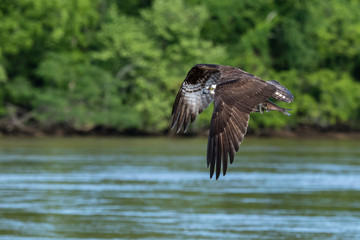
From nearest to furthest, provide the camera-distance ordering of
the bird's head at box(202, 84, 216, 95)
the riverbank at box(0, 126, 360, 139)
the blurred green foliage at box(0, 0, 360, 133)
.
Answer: the bird's head at box(202, 84, 216, 95)
the riverbank at box(0, 126, 360, 139)
the blurred green foliage at box(0, 0, 360, 133)

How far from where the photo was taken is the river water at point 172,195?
1942 cm

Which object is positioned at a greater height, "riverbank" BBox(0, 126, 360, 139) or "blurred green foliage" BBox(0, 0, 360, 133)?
"blurred green foliage" BBox(0, 0, 360, 133)

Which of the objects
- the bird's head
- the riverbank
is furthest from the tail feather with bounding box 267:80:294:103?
the riverbank

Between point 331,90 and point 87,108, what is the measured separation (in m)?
15.0

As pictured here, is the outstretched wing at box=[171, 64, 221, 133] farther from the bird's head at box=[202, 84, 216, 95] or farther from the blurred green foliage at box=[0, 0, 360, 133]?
the blurred green foliage at box=[0, 0, 360, 133]

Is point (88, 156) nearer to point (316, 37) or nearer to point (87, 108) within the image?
point (87, 108)

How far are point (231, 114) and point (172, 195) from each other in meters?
16.7

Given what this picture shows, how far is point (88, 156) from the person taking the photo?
3925 centimetres

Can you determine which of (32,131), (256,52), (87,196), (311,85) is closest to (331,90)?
(311,85)

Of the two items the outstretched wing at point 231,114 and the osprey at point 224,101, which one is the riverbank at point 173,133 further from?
the outstretched wing at point 231,114

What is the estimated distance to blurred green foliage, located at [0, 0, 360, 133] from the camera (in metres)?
54.8

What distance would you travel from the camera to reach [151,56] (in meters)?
56.1

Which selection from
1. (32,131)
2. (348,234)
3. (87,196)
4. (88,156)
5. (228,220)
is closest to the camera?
(348,234)

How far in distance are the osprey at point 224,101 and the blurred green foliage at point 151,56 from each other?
137 ft
